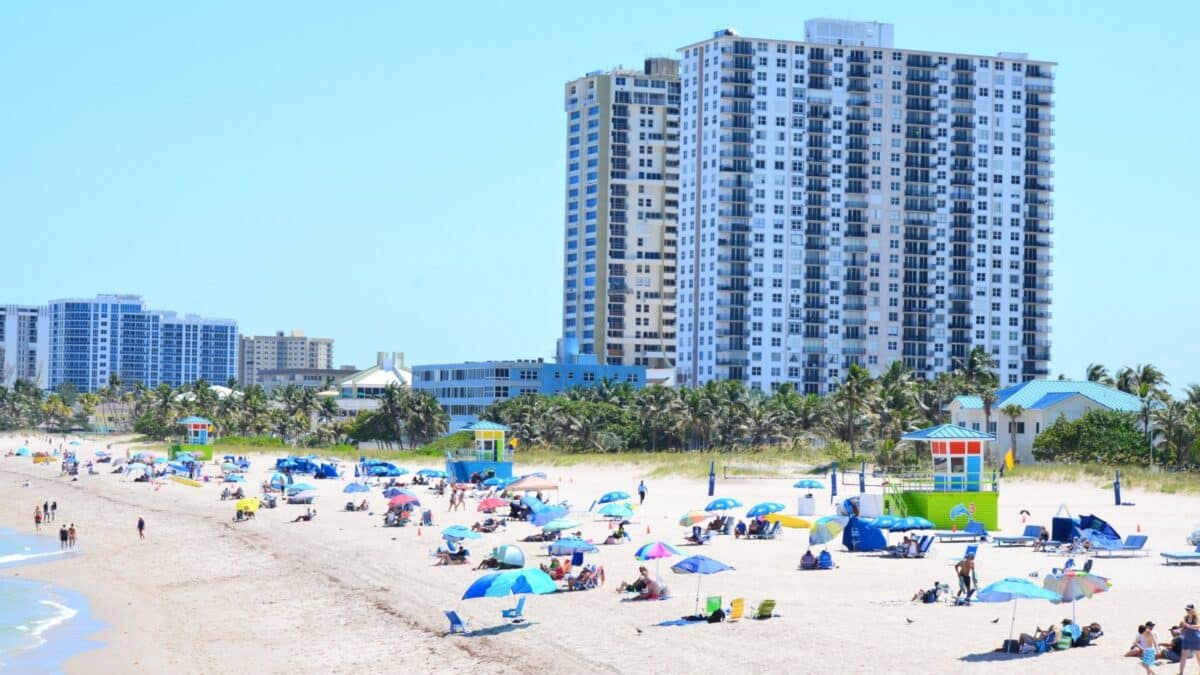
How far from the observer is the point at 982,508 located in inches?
1971

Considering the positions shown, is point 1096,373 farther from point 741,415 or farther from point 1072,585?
point 1072,585

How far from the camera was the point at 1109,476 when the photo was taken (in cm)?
7056

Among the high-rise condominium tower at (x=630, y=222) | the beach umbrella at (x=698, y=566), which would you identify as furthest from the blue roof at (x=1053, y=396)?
the high-rise condominium tower at (x=630, y=222)

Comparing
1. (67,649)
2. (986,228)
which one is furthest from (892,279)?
(67,649)

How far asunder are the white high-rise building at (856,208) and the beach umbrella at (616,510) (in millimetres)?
101669

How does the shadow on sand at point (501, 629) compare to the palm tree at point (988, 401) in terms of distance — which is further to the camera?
the palm tree at point (988, 401)

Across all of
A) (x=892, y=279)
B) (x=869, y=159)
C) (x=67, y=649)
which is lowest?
(x=67, y=649)

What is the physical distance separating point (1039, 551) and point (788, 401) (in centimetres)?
7282

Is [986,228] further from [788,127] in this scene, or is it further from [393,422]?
[393,422]

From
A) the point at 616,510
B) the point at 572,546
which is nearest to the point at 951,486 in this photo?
the point at 616,510

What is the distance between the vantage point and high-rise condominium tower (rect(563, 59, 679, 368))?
6959 inches

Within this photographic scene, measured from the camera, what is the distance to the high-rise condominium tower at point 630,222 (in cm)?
17675

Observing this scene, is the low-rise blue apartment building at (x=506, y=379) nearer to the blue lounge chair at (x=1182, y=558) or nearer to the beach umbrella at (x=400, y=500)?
the beach umbrella at (x=400, y=500)

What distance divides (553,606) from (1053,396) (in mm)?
67364
